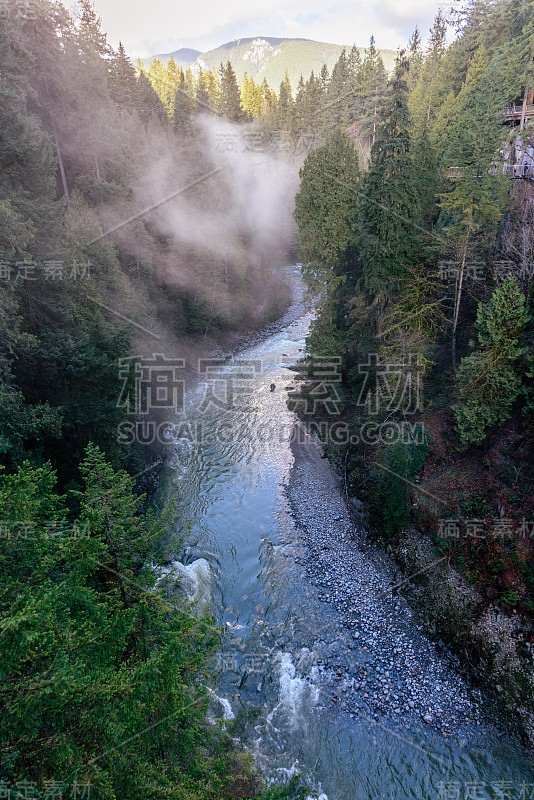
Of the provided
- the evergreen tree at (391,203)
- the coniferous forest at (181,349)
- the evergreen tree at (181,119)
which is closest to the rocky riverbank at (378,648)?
the coniferous forest at (181,349)

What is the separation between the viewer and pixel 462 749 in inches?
454

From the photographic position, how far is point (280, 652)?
14.2 metres

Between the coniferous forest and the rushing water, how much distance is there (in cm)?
125

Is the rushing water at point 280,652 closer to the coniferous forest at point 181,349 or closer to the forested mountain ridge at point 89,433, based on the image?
the coniferous forest at point 181,349

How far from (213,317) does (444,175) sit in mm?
22372

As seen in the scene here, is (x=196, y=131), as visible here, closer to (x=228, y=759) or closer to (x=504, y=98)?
(x=504, y=98)

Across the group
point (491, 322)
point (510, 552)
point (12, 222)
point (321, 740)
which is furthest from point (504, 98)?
point (321, 740)

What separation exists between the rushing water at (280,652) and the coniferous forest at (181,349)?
125cm

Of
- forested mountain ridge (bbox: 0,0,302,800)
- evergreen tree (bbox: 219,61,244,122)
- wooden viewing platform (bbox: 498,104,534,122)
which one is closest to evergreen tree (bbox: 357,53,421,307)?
wooden viewing platform (bbox: 498,104,534,122)

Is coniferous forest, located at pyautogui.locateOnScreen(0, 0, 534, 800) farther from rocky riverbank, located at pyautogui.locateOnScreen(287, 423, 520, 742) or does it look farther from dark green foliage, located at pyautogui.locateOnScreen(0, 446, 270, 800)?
rocky riverbank, located at pyautogui.locateOnScreen(287, 423, 520, 742)

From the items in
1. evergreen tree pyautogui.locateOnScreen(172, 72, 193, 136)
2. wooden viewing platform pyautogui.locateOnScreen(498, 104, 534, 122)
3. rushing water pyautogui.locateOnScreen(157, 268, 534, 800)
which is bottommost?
rushing water pyautogui.locateOnScreen(157, 268, 534, 800)

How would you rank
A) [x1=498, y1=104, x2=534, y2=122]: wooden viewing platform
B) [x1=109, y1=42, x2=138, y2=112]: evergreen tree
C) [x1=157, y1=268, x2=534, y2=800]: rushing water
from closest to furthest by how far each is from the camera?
1. [x1=157, y1=268, x2=534, y2=800]: rushing water
2. [x1=498, y1=104, x2=534, y2=122]: wooden viewing platform
3. [x1=109, y1=42, x2=138, y2=112]: evergreen tree

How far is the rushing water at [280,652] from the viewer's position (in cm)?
1109

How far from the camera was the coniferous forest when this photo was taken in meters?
6.66
